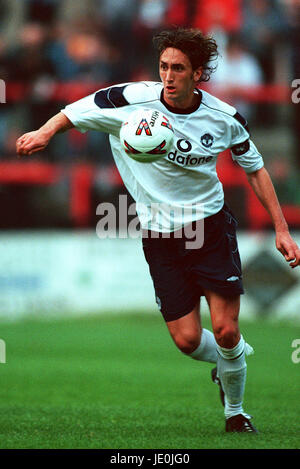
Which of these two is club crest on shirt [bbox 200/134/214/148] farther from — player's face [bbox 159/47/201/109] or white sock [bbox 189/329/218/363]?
white sock [bbox 189/329/218/363]

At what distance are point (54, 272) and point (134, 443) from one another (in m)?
7.73

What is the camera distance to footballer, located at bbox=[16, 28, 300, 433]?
18.2 ft

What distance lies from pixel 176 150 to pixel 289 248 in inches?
37.4

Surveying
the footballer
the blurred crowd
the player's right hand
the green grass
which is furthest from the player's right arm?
the blurred crowd

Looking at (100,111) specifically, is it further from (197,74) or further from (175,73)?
(197,74)

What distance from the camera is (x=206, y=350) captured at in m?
6.02

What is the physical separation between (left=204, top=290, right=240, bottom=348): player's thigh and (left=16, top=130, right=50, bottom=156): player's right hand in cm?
151

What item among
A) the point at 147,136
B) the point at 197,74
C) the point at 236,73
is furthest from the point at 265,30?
the point at 147,136

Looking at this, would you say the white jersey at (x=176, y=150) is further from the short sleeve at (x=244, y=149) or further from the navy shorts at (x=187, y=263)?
the navy shorts at (x=187, y=263)

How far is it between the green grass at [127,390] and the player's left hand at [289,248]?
107 centimetres

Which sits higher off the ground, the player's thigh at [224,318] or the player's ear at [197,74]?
the player's ear at [197,74]

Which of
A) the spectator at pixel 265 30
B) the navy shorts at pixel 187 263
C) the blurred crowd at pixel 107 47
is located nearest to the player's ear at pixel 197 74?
the navy shorts at pixel 187 263

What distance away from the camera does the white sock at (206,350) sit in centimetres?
598

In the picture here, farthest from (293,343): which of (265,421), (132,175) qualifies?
(132,175)
